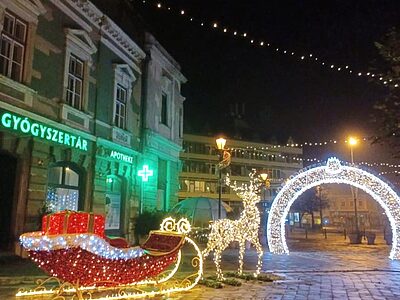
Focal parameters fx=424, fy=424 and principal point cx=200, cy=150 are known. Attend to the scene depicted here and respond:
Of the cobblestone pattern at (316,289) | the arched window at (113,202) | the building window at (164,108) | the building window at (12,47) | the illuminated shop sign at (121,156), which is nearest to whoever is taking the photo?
the cobblestone pattern at (316,289)

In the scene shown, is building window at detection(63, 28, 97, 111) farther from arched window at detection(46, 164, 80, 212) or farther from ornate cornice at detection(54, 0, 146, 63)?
arched window at detection(46, 164, 80, 212)

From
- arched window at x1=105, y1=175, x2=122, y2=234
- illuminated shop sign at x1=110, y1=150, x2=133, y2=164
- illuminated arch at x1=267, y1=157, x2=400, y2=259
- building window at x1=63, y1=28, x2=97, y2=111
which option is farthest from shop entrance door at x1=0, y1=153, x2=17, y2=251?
illuminated arch at x1=267, y1=157, x2=400, y2=259

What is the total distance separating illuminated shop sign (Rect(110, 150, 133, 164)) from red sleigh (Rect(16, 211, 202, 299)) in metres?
8.44

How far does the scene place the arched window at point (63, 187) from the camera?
13.5 m

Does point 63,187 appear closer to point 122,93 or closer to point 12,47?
point 12,47

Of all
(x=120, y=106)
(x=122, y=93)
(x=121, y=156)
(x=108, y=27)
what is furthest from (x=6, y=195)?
(x=108, y=27)

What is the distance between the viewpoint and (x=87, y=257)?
658cm

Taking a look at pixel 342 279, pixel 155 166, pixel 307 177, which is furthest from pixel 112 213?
pixel 342 279

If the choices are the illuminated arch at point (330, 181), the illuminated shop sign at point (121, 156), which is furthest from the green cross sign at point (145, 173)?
the illuminated arch at point (330, 181)

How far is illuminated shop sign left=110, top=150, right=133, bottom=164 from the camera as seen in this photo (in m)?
16.4

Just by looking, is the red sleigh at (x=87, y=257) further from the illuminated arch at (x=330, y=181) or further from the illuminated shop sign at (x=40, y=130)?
the illuminated arch at (x=330, y=181)

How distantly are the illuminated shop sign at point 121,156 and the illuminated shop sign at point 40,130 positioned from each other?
170cm

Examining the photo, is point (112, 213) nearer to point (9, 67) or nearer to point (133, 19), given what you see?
point (9, 67)

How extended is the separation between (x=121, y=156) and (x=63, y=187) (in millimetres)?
3278
